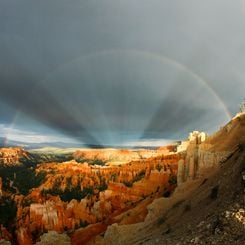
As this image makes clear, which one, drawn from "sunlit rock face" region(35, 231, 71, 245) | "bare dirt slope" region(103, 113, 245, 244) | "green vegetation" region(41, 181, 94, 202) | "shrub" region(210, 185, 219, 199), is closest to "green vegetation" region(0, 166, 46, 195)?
"green vegetation" region(41, 181, 94, 202)

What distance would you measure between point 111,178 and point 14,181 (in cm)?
5349

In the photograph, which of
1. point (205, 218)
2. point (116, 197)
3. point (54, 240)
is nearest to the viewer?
point (205, 218)

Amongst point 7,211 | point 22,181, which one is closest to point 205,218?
point 7,211

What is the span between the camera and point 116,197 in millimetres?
96812

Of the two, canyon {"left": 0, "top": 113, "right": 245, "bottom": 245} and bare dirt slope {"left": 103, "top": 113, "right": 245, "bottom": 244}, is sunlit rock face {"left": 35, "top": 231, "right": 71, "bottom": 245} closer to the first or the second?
canyon {"left": 0, "top": 113, "right": 245, "bottom": 245}

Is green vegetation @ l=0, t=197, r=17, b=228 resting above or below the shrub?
below

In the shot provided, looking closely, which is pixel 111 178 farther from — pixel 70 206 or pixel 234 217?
pixel 234 217

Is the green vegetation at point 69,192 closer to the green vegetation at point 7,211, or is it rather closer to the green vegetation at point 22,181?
the green vegetation at point 22,181

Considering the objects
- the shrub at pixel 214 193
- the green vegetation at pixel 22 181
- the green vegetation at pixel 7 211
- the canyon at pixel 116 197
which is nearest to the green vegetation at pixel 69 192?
the canyon at pixel 116 197

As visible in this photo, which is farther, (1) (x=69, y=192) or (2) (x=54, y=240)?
(1) (x=69, y=192)

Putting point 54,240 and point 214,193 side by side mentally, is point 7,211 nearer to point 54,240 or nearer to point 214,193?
point 54,240

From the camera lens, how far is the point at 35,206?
102312mm

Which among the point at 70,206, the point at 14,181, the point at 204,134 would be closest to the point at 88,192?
the point at 70,206

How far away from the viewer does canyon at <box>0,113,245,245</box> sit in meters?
36.7
